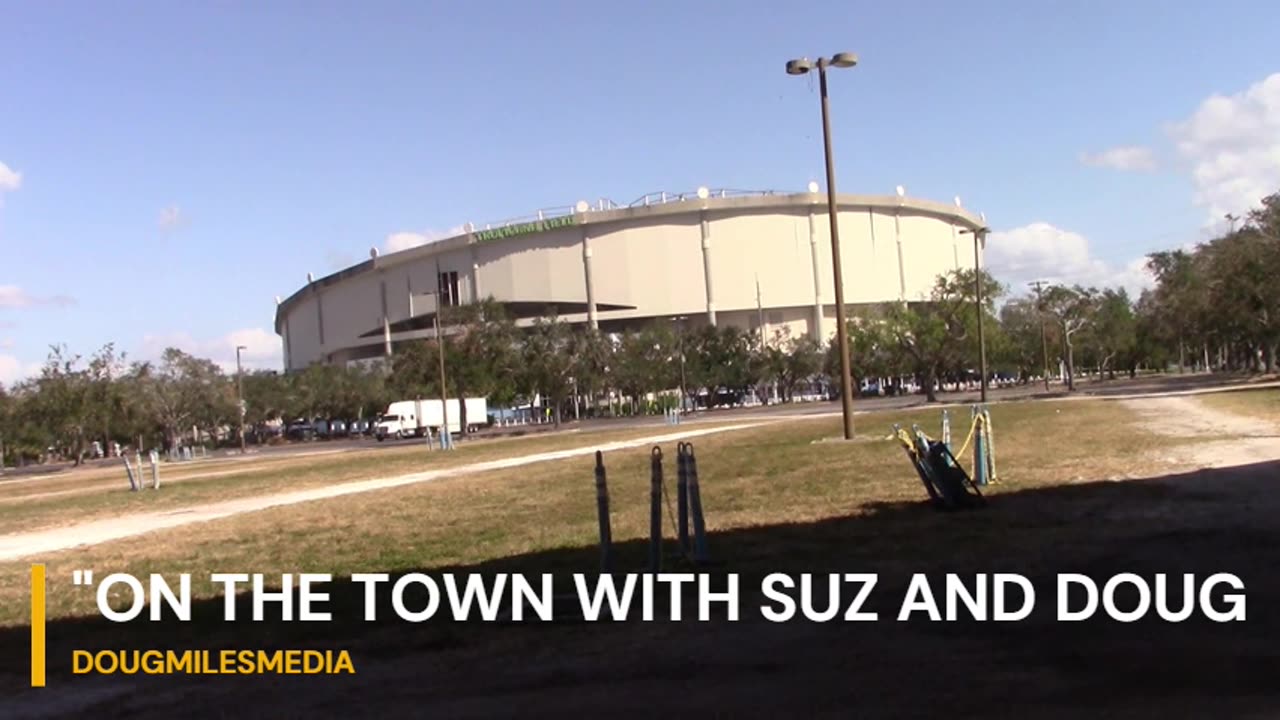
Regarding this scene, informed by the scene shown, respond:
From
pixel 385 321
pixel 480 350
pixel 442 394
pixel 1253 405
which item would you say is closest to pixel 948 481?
pixel 1253 405

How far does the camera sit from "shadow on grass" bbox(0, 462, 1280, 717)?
6805 millimetres

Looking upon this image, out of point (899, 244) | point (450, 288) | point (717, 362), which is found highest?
point (899, 244)

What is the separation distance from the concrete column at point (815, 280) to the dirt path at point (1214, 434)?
94790mm

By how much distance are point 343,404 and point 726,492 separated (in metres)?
97.3

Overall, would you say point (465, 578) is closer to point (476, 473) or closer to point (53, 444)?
point (476, 473)

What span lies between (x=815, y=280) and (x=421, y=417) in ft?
208

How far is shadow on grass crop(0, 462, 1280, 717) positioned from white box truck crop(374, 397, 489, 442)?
2758 inches

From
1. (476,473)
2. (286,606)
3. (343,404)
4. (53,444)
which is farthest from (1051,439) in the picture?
(343,404)

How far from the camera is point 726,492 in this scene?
63.7 ft

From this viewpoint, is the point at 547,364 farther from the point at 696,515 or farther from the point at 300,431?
the point at 696,515

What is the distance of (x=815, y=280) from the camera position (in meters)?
134

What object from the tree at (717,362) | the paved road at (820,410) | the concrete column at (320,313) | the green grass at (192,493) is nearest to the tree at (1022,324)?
the paved road at (820,410)

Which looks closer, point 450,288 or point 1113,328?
point 1113,328

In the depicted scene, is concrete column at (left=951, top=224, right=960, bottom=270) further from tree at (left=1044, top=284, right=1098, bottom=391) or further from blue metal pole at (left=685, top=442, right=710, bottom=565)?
blue metal pole at (left=685, top=442, right=710, bottom=565)
